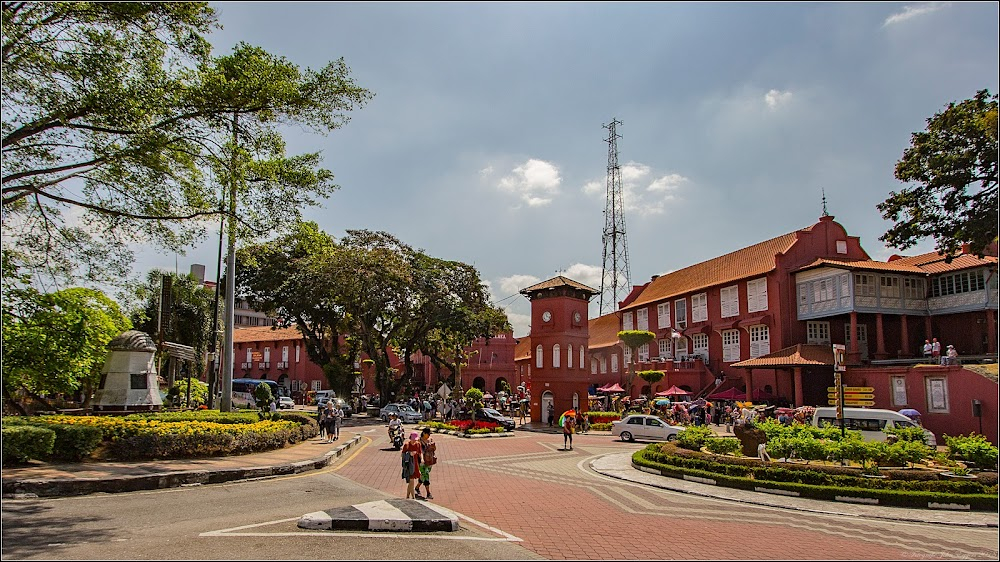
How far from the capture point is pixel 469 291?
46781 mm

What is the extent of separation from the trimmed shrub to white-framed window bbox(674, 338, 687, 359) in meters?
40.0

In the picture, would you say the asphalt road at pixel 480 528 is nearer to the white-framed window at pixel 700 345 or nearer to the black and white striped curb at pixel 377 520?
the black and white striped curb at pixel 377 520

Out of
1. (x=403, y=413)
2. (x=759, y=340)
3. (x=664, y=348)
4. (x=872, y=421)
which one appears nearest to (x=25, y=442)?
(x=872, y=421)

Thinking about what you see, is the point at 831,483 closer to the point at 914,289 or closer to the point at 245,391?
the point at 914,289

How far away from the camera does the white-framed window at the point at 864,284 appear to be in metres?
32.8

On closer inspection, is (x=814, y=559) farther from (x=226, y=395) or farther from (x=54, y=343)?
(x=54, y=343)

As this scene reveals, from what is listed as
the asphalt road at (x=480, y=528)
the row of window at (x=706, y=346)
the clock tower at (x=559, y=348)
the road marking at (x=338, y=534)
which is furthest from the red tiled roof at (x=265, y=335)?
the road marking at (x=338, y=534)

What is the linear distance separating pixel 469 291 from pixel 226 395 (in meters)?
25.9

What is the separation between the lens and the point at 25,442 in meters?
12.8

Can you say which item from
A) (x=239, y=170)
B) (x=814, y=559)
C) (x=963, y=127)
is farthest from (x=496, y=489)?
(x=963, y=127)

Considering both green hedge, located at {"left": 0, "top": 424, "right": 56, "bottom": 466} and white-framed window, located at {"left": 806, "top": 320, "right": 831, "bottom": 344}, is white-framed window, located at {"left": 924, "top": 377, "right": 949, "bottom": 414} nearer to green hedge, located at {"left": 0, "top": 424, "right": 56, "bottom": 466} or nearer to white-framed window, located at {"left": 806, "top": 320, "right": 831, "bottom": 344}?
white-framed window, located at {"left": 806, "top": 320, "right": 831, "bottom": 344}

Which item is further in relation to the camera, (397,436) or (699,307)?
(699,307)

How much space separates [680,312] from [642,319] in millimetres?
5960

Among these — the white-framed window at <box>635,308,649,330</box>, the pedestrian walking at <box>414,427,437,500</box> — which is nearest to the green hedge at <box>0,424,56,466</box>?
the pedestrian walking at <box>414,427,437,500</box>
